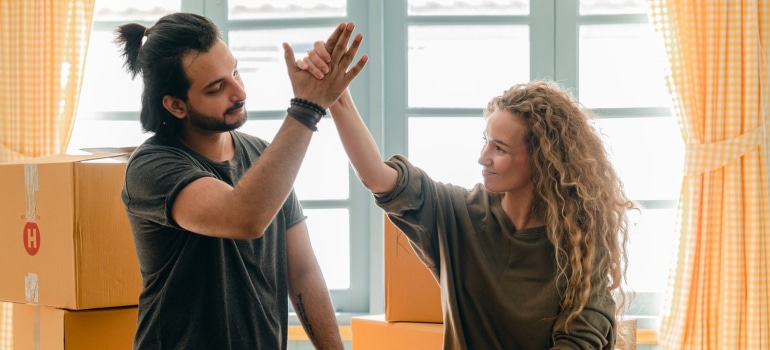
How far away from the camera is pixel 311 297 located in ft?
5.70

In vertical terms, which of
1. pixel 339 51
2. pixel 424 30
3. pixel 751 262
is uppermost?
pixel 424 30

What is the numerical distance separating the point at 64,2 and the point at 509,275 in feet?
7.18

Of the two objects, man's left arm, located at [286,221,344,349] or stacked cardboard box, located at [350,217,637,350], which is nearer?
man's left arm, located at [286,221,344,349]

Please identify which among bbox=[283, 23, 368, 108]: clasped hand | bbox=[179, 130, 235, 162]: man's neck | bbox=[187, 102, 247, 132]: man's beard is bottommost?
bbox=[179, 130, 235, 162]: man's neck

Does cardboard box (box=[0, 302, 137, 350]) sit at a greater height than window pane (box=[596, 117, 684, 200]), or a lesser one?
lesser

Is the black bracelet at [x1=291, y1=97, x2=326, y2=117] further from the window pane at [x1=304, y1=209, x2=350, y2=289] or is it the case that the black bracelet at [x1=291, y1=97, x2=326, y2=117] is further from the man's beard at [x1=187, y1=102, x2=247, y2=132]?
the window pane at [x1=304, y1=209, x2=350, y2=289]

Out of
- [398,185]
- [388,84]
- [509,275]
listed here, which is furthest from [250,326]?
[388,84]

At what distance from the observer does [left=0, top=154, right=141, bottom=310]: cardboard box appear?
1.90 meters

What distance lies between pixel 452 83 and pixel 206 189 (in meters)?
1.91

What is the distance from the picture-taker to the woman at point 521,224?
5.10ft

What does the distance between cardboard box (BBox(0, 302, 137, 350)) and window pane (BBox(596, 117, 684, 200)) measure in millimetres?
1921

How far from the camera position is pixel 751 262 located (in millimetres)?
2768

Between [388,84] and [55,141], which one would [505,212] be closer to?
[388,84]

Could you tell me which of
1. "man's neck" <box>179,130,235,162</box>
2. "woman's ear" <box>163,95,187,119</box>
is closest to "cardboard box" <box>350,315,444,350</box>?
"man's neck" <box>179,130,235,162</box>
